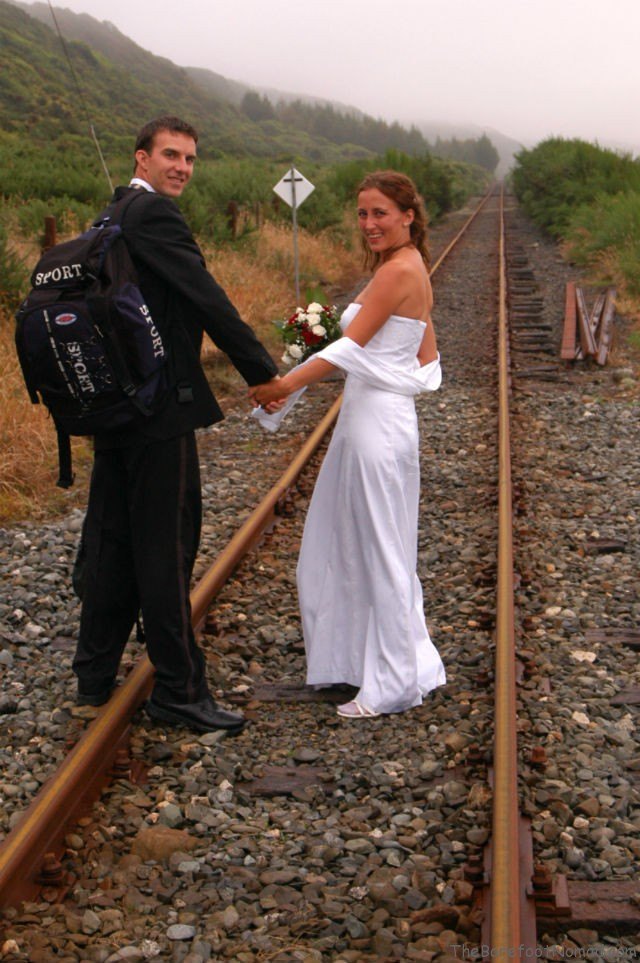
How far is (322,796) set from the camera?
3670 millimetres

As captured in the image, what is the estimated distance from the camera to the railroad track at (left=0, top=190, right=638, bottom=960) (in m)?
2.98

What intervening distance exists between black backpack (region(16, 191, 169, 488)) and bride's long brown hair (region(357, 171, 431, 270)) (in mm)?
943

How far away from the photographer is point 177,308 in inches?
146

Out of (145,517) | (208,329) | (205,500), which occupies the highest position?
(208,329)

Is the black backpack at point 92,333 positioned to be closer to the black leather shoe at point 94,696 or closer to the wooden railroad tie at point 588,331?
the black leather shoe at point 94,696

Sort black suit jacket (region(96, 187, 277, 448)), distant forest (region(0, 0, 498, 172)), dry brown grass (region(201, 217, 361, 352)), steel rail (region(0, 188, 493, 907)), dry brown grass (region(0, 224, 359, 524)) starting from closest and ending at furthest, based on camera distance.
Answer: steel rail (region(0, 188, 493, 907)), black suit jacket (region(96, 187, 277, 448)), dry brown grass (region(0, 224, 359, 524)), dry brown grass (region(201, 217, 361, 352)), distant forest (region(0, 0, 498, 172))

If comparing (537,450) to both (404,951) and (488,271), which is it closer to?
(404,951)

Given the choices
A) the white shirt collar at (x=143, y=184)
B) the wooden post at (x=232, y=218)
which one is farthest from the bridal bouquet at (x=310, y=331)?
the wooden post at (x=232, y=218)

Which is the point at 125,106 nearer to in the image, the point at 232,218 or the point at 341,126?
the point at 232,218

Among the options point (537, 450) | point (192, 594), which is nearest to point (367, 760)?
point (192, 594)

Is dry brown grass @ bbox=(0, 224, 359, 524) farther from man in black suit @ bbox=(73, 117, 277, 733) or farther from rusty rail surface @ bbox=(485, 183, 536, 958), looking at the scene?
rusty rail surface @ bbox=(485, 183, 536, 958)

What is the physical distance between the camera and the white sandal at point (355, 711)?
4195 mm

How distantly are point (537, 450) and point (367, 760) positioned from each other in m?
4.56

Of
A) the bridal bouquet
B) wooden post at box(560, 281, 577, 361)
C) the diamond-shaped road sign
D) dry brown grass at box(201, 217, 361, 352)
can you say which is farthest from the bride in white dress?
the diamond-shaped road sign
